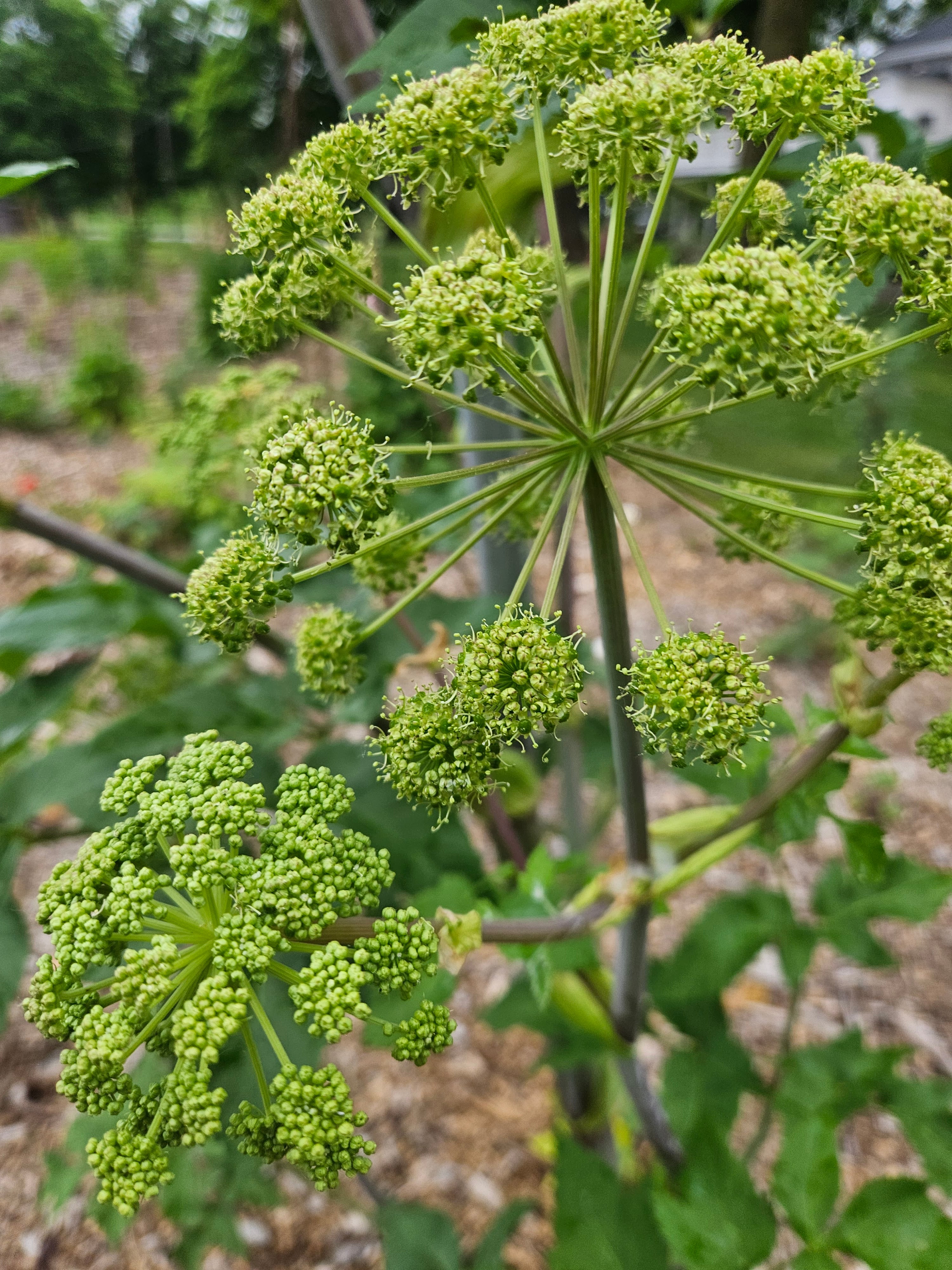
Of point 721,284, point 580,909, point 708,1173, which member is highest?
point 721,284

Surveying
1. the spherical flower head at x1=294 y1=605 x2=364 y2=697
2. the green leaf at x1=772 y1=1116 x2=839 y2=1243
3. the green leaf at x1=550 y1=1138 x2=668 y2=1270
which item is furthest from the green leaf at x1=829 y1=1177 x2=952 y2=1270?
the spherical flower head at x1=294 y1=605 x2=364 y2=697

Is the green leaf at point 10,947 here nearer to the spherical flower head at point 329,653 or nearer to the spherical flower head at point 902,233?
the spherical flower head at point 329,653

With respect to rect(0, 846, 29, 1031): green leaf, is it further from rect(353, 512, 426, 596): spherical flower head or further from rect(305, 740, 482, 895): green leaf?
rect(353, 512, 426, 596): spherical flower head

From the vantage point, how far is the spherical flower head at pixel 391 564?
1.12m

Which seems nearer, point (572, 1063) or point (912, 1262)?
point (912, 1262)

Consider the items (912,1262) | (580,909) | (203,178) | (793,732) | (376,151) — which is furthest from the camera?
(203,178)

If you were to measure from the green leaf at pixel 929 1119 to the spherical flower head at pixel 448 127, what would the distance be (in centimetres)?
176

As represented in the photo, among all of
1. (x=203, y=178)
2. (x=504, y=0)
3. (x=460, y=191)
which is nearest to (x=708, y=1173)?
(x=460, y=191)

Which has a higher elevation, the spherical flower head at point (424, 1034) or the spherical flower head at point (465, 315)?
the spherical flower head at point (465, 315)

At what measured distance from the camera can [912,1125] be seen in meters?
1.63

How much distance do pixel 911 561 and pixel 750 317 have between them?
0.30 meters

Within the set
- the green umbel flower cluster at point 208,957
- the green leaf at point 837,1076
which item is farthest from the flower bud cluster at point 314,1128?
the green leaf at point 837,1076

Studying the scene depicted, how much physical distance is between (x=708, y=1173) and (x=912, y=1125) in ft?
1.71

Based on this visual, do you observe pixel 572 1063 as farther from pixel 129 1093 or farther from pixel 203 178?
pixel 203 178
